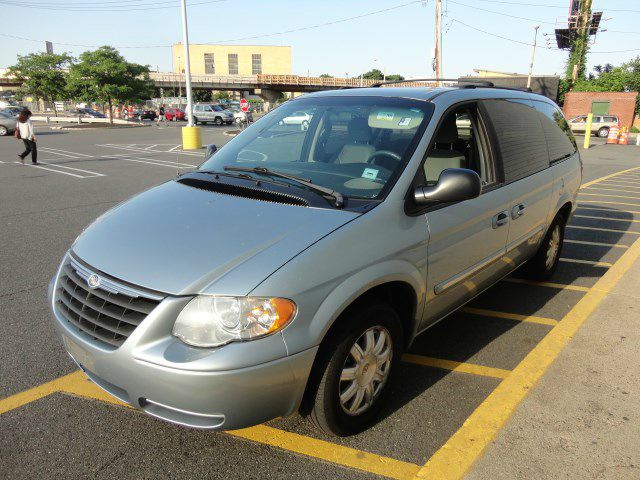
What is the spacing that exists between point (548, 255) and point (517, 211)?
1.48 m

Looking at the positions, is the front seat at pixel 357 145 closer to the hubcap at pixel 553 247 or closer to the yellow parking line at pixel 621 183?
the hubcap at pixel 553 247

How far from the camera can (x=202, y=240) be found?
244 centimetres

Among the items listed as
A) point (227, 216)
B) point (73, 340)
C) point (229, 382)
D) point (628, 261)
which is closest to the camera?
point (229, 382)

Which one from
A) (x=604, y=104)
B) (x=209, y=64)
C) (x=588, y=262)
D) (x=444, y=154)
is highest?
(x=209, y=64)

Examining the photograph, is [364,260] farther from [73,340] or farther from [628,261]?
[628,261]

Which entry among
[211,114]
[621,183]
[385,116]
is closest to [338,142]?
[385,116]

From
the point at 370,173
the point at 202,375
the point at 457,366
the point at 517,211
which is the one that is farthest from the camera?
the point at 517,211

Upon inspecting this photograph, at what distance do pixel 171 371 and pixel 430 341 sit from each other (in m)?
2.36

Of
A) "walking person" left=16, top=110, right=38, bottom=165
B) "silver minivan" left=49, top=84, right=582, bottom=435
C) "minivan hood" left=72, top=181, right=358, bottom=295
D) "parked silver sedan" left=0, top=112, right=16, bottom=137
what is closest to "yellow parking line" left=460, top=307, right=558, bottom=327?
"silver minivan" left=49, top=84, right=582, bottom=435

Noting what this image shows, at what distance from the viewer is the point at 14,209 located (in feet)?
27.5

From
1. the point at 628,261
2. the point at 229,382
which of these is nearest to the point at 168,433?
the point at 229,382

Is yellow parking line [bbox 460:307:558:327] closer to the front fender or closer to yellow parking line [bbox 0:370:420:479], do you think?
the front fender

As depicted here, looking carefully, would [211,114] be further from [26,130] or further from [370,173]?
[370,173]

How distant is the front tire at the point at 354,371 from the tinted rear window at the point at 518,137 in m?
1.76
